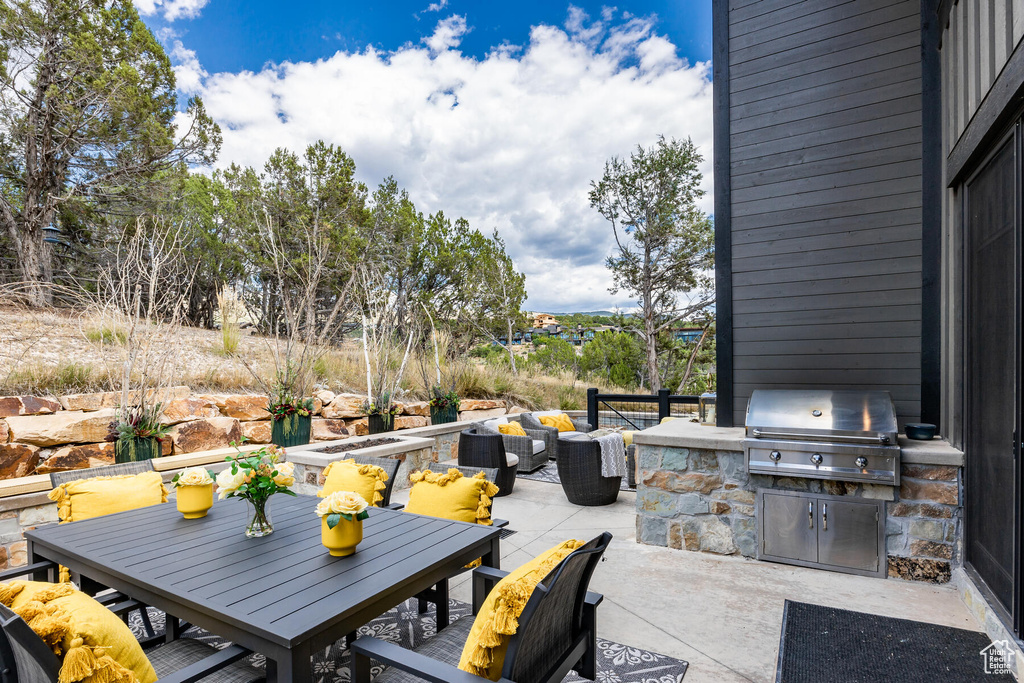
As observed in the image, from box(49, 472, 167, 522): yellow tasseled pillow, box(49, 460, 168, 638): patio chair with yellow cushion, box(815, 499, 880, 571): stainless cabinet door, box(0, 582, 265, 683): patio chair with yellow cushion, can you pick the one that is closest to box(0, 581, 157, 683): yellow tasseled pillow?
box(0, 582, 265, 683): patio chair with yellow cushion

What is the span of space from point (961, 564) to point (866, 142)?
283 cm

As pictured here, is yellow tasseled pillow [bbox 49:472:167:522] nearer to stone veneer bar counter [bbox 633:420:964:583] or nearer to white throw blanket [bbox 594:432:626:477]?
stone veneer bar counter [bbox 633:420:964:583]

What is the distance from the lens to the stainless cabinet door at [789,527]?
3230 mm

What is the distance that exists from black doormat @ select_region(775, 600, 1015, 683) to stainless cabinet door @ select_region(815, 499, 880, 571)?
0.56 metres

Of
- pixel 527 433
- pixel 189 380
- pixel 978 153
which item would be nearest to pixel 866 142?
pixel 978 153

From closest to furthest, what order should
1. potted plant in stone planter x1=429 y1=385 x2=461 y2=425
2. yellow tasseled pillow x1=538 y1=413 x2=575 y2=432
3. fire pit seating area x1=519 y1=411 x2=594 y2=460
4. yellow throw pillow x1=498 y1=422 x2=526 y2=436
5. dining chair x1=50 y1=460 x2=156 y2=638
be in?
1. dining chair x1=50 y1=460 x2=156 y2=638
2. yellow throw pillow x1=498 y1=422 x2=526 y2=436
3. potted plant in stone planter x1=429 y1=385 x2=461 y2=425
4. fire pit seating area x1=519 y1=411 x2=594 y2=460
5. yellow tasseled pillow x1=538 y1=413 x2=575 y2=432

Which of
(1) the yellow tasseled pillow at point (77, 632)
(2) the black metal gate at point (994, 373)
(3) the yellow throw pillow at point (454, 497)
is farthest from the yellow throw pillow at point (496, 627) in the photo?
(2) the black metal gate at point (994, 373)

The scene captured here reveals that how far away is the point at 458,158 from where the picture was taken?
40.1ft

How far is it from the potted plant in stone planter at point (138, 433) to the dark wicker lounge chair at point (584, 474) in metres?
3.49

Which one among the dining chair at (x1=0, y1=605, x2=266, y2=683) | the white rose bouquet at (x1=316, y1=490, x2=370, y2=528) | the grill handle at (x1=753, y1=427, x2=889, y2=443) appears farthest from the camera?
the grill handle at (x1=753, y1=427, x2=889, y2=443)

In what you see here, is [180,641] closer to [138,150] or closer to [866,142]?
[866,142]

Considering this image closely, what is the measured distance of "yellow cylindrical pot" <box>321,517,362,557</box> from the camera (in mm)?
1877

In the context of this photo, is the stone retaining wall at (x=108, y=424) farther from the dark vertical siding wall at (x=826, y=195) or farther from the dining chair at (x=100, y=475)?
the dark vertical siding wall at (x=826, y=195)

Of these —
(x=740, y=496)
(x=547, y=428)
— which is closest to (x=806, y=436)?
(x=740, y=496)
